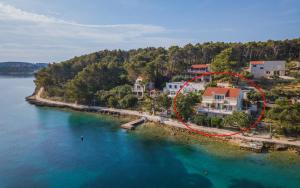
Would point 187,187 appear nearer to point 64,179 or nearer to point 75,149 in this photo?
point 64,179

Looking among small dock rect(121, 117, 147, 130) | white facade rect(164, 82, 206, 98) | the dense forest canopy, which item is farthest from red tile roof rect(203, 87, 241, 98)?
the dense forest canopy

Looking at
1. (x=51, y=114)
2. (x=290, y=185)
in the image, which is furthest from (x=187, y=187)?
(x=51, y=114)

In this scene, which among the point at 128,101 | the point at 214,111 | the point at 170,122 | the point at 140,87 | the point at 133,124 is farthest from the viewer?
the point at 140,87

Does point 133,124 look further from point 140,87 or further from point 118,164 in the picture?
point 140,87

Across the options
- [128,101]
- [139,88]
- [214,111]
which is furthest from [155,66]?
[214,111]

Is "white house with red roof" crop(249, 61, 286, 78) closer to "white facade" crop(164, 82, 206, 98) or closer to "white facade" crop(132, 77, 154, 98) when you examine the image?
"white facade" crop(164, 82, 206, 98)

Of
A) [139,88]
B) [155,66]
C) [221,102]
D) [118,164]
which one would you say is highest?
[155,66]
